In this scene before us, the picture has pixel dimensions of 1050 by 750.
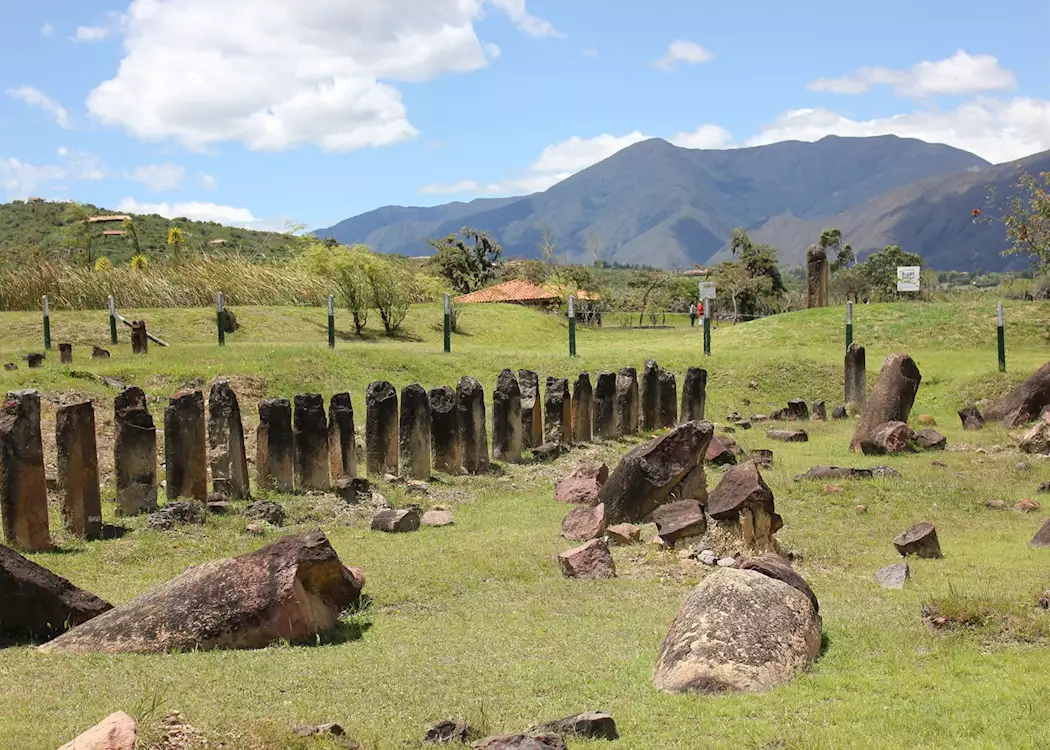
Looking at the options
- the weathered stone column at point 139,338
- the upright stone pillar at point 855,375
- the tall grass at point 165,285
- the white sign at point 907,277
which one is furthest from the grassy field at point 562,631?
the tall grass at point 165,285

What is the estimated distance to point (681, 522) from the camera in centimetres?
1259

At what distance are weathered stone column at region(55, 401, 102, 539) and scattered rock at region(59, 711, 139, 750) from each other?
731 centimetres

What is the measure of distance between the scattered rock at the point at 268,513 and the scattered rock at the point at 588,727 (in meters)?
7.76

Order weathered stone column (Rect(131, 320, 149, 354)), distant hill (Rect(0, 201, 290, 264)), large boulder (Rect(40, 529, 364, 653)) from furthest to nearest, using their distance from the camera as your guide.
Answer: distant hill (Rect(0, 201, 290, 264)) → weathered stone column (Rect(131, 320, 149, 354)) → large boulder (Rect(40, 529, 364, 653))

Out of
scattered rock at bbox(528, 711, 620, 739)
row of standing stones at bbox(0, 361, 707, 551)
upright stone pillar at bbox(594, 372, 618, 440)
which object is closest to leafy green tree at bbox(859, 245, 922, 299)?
upright stone pillar at bbox(594, 372, 618, 440)

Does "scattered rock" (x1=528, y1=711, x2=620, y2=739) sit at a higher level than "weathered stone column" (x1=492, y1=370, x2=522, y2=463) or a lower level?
lower

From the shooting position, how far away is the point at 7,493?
1191cm

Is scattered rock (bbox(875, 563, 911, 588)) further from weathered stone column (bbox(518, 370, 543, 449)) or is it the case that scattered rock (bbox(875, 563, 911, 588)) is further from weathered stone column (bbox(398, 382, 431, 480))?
weathered stone column (bbox(518, 370, 543, 449))

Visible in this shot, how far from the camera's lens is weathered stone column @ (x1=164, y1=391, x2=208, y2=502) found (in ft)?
46.4

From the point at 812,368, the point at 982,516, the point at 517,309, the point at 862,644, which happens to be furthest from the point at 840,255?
the point at 862,644

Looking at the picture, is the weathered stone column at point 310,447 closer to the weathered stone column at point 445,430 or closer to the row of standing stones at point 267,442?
the row of standing stones at point 267,442

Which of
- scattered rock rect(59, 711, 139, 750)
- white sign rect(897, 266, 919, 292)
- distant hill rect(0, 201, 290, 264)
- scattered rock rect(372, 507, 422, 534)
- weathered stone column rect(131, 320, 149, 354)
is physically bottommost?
scattered rock rect(372, 507, 422, 534)

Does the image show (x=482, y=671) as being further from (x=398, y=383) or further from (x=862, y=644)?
(x=398, y=383)

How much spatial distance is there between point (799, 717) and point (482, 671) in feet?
7.93
